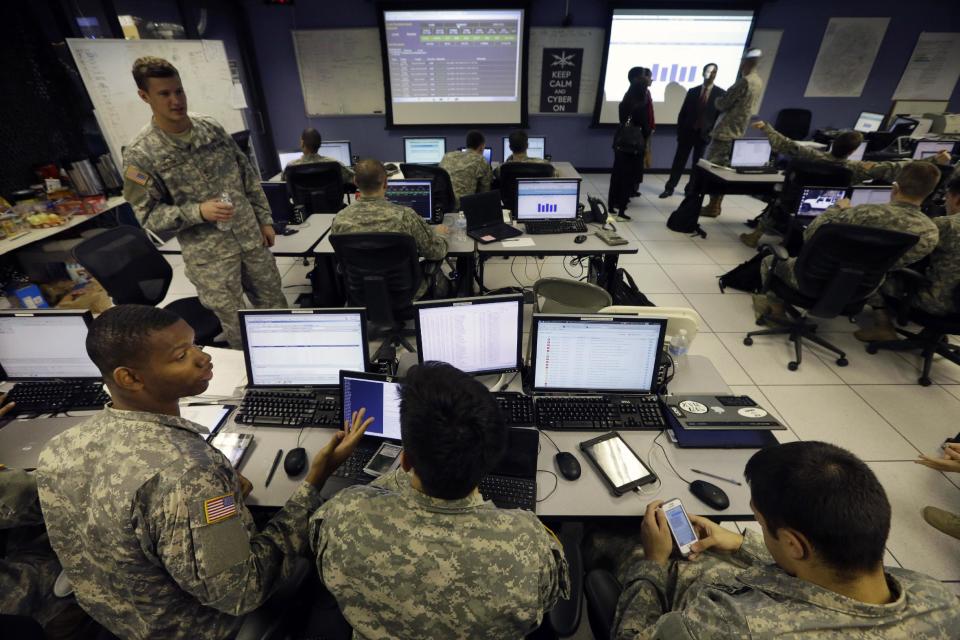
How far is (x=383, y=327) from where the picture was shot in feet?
9.41

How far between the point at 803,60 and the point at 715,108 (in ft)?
8.75

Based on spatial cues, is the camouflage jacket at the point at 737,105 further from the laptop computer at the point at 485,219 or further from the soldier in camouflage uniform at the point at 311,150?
the soldier in camouflage uniform at the point at 311,150

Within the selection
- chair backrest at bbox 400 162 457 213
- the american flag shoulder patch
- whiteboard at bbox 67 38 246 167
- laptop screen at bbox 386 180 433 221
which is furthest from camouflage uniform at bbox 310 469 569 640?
whiteboard at bbox 67 38 246 167

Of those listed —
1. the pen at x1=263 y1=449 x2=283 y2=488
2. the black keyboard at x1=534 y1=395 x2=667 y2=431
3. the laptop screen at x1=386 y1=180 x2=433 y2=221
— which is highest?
the laptop screen at x1=386 y1=180 x2=433 y2=221

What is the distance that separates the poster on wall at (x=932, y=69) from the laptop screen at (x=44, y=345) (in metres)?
10.8

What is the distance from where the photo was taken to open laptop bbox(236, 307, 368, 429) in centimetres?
165

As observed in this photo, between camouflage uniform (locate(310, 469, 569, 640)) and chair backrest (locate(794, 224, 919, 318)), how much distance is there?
274cm

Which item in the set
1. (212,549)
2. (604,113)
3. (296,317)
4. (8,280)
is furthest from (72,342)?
(604,113)

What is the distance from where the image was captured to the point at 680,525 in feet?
4.39

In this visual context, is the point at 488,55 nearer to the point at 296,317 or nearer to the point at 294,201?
the point at 294,201

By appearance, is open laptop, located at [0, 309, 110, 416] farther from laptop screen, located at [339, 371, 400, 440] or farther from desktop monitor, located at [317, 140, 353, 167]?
desktop monitor, located at [317, 140, 353, 167]

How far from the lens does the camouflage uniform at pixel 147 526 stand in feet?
3.28

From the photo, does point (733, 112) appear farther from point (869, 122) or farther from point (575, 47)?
point (869, 122)

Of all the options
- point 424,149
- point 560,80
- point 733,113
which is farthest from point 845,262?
point 560,80
